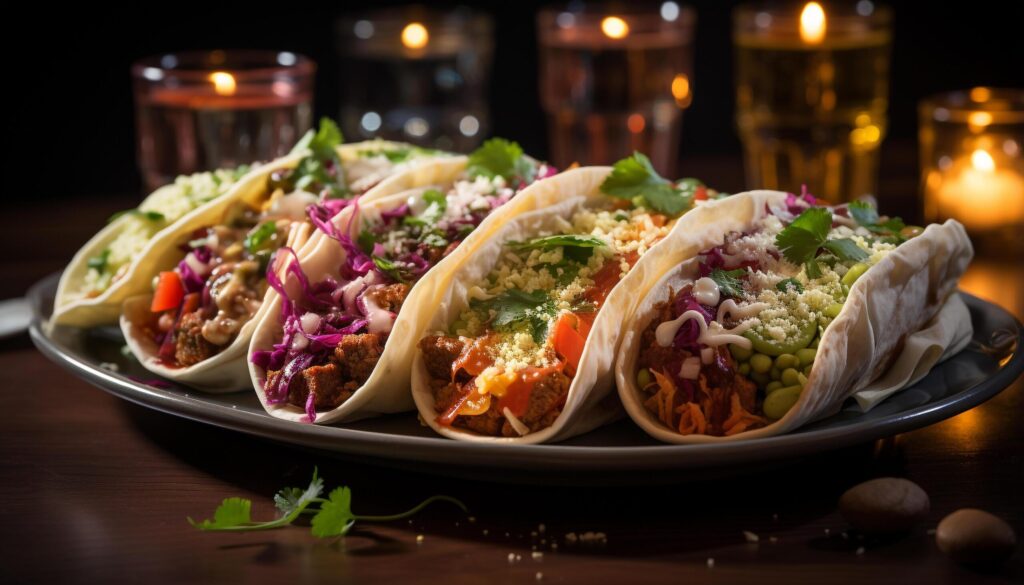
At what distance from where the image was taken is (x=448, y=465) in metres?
2.64

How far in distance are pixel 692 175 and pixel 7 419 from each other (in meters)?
4.45

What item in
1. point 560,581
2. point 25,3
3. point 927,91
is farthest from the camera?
point 927,91

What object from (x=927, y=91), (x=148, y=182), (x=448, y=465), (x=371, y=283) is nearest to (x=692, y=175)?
(x=927, y=91)

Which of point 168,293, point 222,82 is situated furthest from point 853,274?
point 222,82

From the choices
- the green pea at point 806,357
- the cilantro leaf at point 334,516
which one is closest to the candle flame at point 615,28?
the green pea at point 806,357

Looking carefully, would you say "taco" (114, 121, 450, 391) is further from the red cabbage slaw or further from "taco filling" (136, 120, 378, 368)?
the red cabbage slaw

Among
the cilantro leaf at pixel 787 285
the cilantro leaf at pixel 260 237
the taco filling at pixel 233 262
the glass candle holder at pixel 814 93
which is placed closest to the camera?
the cilantro leaf at pixel 787 285

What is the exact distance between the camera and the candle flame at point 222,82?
4504 millimetres

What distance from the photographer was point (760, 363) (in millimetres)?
2713

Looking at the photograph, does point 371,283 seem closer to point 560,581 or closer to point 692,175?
point 560,581

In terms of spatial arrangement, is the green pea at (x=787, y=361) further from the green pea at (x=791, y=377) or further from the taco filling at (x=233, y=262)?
the taco filling at (x=233, y=262)

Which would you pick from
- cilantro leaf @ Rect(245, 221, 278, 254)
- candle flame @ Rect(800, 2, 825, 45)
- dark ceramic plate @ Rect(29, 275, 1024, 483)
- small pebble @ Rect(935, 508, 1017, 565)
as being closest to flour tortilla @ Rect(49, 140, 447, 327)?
cilantro leaf @ Rect(245, 221, 278, 254)

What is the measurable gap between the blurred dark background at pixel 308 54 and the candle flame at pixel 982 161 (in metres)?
1.49

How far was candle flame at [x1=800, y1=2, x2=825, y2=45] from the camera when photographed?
531 centimetres
